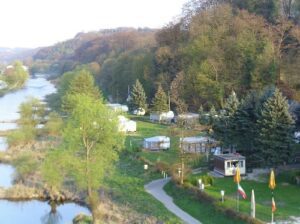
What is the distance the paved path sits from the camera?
25016 millimetres

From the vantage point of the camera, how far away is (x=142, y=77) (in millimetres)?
74125

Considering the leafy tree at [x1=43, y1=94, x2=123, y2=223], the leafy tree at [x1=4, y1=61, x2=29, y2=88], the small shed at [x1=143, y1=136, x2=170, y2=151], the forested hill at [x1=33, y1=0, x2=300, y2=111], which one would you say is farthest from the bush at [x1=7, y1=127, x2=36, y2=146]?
the leafy tree at [x1=4, y1=61, x2=29, y2=88]

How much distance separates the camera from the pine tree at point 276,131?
29.1 metres

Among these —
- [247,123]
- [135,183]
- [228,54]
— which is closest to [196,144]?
[247,123]

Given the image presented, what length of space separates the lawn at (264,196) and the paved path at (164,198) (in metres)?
1.96

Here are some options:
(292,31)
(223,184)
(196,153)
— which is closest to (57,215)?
(223,184)

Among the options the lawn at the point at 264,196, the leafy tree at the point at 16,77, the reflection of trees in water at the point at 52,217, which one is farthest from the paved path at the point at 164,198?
the leafy tree at the point at 16,77

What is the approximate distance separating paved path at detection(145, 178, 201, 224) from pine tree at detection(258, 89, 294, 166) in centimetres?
625

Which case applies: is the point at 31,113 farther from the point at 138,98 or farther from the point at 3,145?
the point at 138,98

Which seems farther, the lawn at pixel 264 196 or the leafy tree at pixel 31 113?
the leafy tree at pixel 31 113

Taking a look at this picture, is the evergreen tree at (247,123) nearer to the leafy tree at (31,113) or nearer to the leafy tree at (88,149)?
the leafy tree at (88,149)

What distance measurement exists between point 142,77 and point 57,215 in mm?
46239

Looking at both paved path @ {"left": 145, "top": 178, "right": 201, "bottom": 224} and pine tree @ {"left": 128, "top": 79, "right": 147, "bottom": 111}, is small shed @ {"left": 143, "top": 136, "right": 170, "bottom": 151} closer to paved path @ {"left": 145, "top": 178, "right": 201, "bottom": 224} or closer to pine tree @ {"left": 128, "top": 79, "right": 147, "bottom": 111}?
paved path @ {"left": 145, "top": 178, "right": 201, "bottom": 224}

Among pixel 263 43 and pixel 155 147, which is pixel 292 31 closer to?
pixel 263 43
